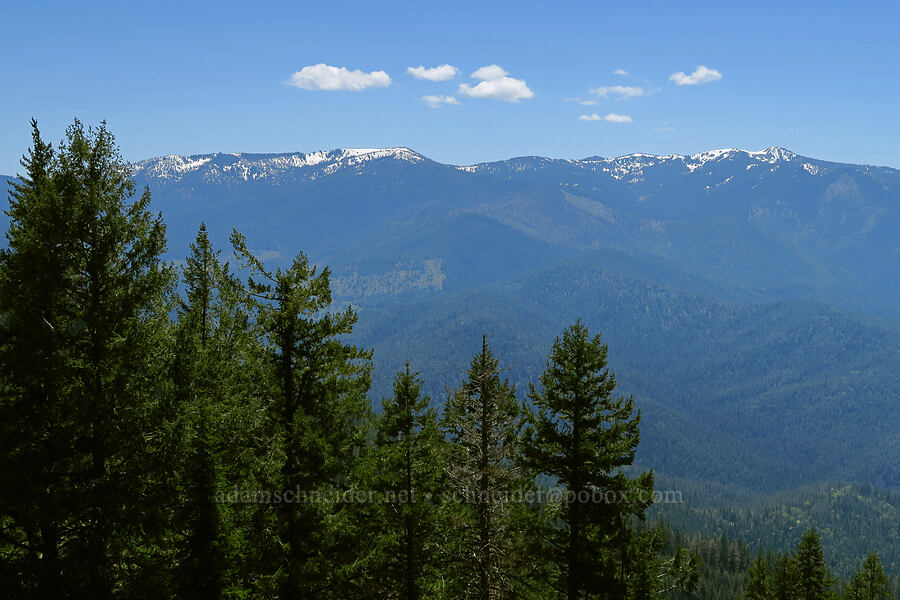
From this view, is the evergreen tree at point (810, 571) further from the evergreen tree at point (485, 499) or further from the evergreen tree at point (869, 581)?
the evergreen tree at point (485, 499)

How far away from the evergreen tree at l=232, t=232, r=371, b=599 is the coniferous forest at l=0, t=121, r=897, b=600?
6 centimetres

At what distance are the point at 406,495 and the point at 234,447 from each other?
7.00m

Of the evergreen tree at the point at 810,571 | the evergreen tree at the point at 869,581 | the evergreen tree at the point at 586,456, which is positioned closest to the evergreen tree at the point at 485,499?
the evergreen tree at the point at 586,456

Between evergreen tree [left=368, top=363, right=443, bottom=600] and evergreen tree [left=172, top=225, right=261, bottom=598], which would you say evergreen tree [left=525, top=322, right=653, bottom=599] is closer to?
evergreen tree [left=368, top=363, right=443, bottom=600]

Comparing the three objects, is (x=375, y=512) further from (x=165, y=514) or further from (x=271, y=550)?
(x=165, y=514)

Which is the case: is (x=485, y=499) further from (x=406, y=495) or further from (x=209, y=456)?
(x=209, y=456)

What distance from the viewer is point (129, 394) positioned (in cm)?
1130

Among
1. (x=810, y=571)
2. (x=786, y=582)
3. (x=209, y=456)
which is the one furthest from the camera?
(x=786, y=582)

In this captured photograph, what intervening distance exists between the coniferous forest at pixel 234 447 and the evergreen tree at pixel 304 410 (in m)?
0.06

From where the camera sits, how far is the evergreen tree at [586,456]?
19172 millimetres

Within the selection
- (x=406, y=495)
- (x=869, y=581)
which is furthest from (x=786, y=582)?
(x=406, y=495)

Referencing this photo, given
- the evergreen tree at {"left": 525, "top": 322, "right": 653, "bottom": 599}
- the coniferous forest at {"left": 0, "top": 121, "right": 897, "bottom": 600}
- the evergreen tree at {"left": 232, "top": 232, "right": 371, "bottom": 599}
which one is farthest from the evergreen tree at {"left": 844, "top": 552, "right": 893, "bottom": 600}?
the evergreen tree at {"left": 232, "top": 232, "right": 371, "bottom": 599}

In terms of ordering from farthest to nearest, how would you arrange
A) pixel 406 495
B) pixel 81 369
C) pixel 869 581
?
pixel 869 581 < pixel 406 495 < pixel 81 369

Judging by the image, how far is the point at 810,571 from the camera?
113 feet
